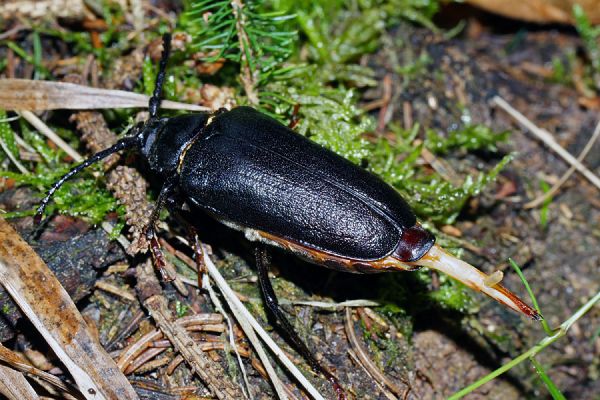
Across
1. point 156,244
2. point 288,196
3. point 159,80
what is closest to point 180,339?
point 156,244

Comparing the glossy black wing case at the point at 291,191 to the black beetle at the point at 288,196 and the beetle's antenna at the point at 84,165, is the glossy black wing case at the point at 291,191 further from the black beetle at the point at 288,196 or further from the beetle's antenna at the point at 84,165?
the beetle's antenna at the point at 84,165

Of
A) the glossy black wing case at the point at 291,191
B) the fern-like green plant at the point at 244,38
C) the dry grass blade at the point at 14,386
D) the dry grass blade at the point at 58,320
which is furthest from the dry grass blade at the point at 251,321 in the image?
the fern-like green plant at the point at 244,38

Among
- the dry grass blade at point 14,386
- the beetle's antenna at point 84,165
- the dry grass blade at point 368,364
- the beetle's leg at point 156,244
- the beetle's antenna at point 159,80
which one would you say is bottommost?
the dry grass blade at point 368,364

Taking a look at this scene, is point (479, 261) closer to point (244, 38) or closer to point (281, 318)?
point (281, 318)

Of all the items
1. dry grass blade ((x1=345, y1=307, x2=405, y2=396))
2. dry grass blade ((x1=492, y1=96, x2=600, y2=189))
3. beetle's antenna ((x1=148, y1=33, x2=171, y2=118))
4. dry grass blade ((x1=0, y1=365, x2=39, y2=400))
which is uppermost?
beetle's antenna ((x1=148, y1=33, x2=171, y2=118))

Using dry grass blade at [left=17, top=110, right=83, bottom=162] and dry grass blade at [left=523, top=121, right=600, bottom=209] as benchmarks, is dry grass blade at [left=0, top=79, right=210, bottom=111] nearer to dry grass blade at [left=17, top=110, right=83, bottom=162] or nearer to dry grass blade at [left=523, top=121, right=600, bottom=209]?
dry grass blade at [left=17, top=110, right=83, bottom=162]

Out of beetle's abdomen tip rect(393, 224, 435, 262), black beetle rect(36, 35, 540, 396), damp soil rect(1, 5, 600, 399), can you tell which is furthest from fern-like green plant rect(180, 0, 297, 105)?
beetle's abdomen tip rect(393, 224, 435, 262)

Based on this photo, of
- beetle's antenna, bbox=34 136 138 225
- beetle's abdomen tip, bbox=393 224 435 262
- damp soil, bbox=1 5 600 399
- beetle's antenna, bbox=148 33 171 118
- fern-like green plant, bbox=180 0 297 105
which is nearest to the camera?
beetle's abdomen tip, bbox=393 224 435 262
